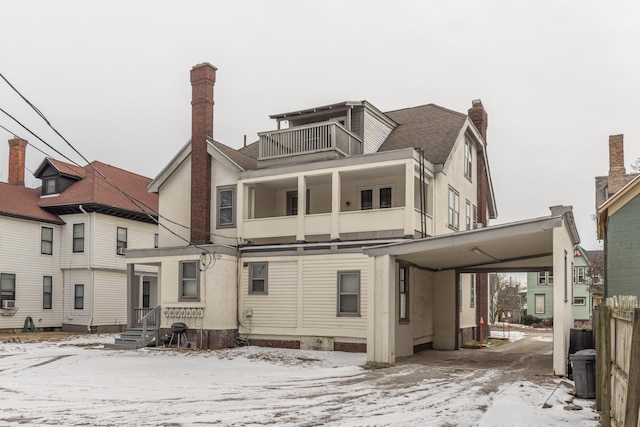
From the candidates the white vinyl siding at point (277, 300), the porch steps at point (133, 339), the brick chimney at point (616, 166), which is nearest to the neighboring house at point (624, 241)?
the brick chimney at point (616, 166)

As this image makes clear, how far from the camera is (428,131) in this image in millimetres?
25547

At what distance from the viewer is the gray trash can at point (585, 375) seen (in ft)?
37.5

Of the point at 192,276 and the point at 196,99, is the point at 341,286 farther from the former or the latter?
the point at 196,99

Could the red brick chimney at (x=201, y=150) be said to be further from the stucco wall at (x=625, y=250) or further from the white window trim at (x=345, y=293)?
the stucco wall at (x=625, y=250)

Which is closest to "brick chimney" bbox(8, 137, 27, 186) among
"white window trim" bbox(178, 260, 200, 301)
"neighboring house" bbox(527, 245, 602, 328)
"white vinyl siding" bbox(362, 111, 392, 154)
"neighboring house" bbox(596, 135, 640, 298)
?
"white window trim" bbox(178, 260, 200, 301)

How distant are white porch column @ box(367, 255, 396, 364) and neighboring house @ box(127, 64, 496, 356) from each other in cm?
197

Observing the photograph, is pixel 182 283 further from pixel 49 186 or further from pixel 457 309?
pixel 49 186

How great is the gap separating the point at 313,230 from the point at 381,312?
618 cm

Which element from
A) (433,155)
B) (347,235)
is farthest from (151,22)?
(433,155)

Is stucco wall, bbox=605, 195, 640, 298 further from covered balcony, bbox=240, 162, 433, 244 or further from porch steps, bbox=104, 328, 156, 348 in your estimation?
porch steps, bbox=104, 328, 156, 348

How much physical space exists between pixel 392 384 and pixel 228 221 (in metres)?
12.3

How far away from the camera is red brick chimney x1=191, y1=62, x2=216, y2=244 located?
2419 centimetres

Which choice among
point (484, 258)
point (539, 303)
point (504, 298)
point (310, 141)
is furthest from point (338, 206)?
point (504, 298)

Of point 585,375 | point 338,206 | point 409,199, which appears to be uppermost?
point 409,199
